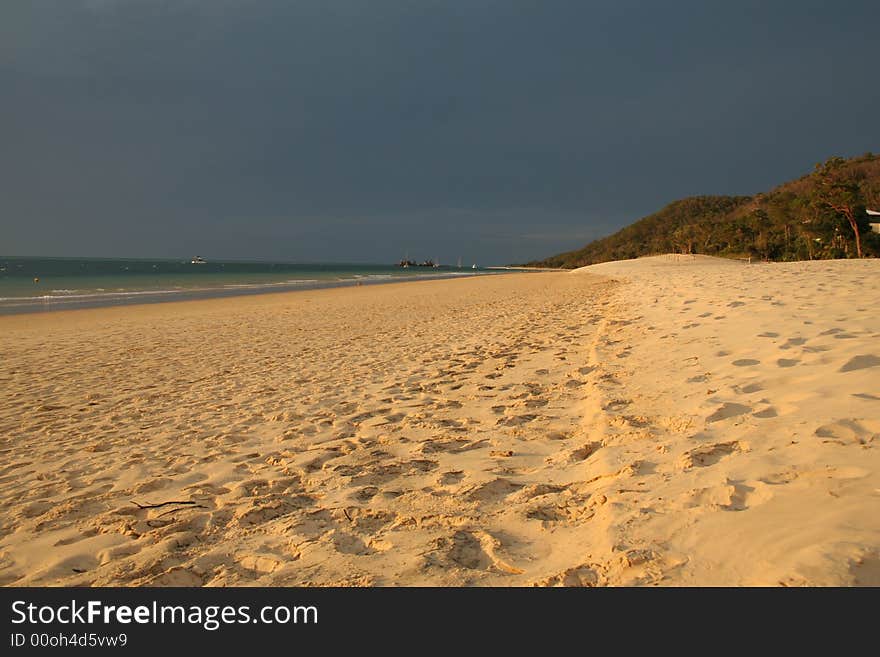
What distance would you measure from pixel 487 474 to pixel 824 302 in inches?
268

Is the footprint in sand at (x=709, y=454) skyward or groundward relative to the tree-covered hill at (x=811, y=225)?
groundward

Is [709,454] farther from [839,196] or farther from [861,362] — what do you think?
[839,196]

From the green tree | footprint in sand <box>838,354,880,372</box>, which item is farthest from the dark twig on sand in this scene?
the green tree

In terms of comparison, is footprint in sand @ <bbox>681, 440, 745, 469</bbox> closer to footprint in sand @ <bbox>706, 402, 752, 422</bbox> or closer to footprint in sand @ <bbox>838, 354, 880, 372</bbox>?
footprint in sand @ <bbox>706, 402, 752, 422</bbox>

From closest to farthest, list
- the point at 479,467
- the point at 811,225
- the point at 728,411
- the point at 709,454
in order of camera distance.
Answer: the point at 709,454, the point at 479,467, the point at 728,411, the point at 811,225

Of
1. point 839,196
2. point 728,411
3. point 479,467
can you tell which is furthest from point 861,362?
point 839,196

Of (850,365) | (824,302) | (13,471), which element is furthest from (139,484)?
(824,302)

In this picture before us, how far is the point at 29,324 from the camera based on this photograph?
14211mm

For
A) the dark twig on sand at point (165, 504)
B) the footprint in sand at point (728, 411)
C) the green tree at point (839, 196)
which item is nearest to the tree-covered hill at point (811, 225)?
the green tree at point (839, 196)

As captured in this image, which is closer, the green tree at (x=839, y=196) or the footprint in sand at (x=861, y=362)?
the footprint in sand at (x=861, y=362)

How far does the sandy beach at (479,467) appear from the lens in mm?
2002

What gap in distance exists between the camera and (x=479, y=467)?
3139mm

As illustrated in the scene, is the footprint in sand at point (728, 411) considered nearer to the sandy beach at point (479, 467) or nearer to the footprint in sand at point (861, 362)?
the sandy beach at point (479, 467)
